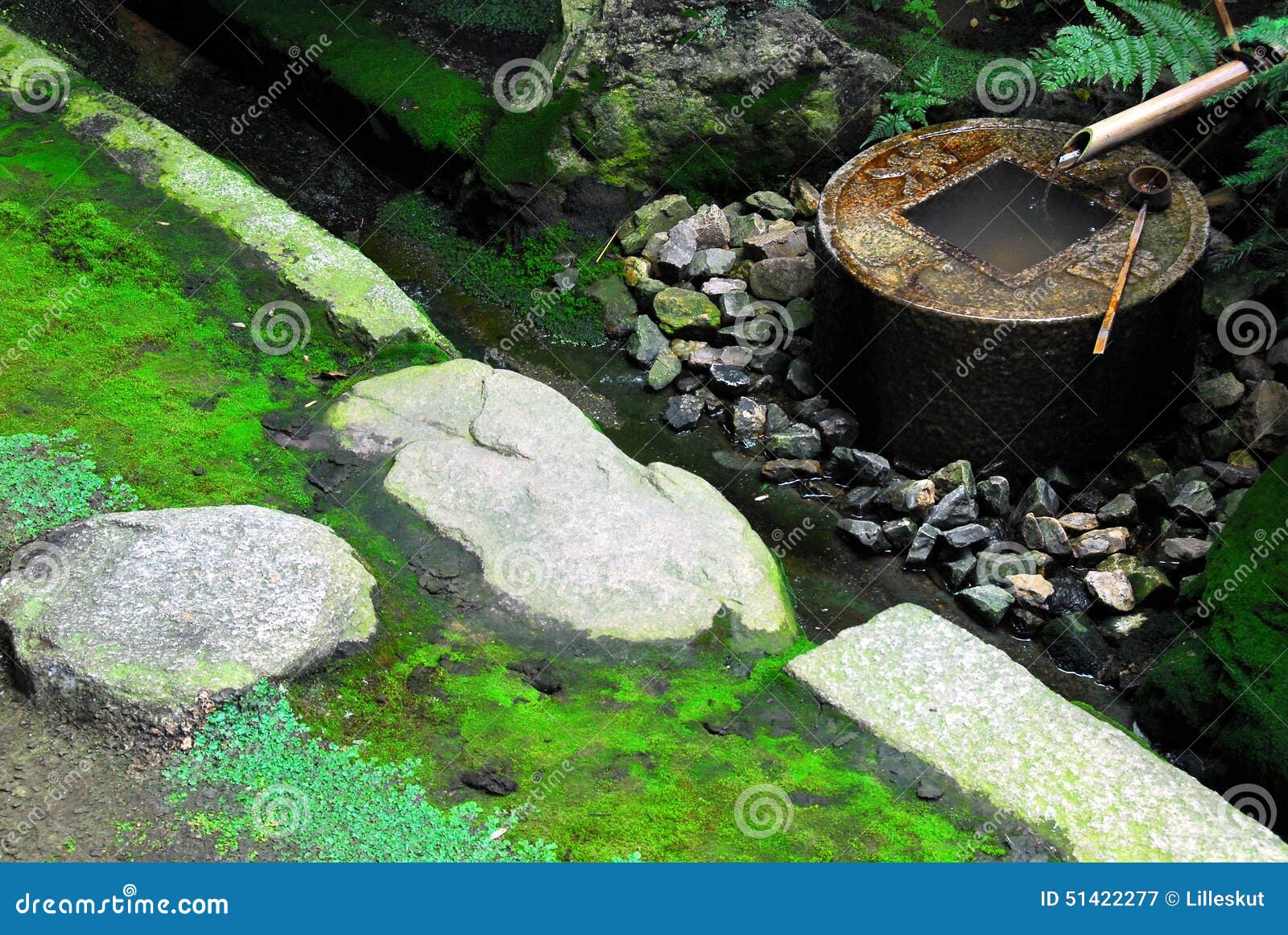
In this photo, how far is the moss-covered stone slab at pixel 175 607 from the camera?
109 inches

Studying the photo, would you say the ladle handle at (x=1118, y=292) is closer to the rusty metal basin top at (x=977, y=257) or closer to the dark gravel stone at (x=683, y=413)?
the rusty metal basin top at (x=977, y=257)

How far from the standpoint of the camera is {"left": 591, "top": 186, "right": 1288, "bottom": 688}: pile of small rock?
13.6ft

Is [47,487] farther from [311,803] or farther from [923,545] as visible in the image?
[923,545]

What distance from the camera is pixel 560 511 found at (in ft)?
11.5

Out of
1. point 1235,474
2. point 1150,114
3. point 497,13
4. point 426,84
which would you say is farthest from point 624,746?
point 497,13

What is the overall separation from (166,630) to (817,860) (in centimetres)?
166

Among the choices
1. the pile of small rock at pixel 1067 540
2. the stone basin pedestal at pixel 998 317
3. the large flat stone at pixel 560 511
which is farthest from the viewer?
the stone basin pedestal at pixel 998 317

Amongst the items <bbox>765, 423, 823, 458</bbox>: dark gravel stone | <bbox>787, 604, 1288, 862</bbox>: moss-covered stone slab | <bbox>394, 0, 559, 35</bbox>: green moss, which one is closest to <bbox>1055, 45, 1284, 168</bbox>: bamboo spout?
<bbox>765, 423, 823, 458</bbox>: dark gravel stone

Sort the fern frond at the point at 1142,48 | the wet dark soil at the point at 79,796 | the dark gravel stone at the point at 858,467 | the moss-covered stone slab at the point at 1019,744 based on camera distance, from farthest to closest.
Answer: the fern frond at the point at 1142,48 < the dark gravel stone at the point at 858,467 < the moss-covered stone slab at the point at 1019,744 < the wet dark soil at the point at 79,796

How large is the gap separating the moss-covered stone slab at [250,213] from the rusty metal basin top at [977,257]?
5.56 ft

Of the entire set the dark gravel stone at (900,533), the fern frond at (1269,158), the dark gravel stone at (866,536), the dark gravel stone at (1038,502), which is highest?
the fern frond at (1269,158)

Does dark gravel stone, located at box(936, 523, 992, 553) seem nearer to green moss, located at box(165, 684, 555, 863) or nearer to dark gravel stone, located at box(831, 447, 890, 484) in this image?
dark gravel stone, located at box(831, 447, 890, 484)

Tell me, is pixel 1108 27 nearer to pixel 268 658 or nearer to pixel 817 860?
pixel 817 860

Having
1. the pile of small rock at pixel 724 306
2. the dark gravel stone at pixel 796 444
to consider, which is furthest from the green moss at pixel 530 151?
the dark gravel stone at pixel 796 444
